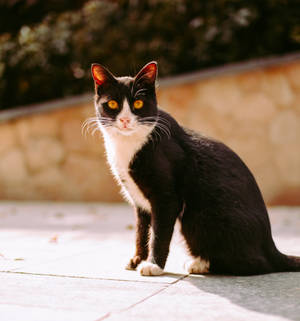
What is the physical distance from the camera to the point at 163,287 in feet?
9.04

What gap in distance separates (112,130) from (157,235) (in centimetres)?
70

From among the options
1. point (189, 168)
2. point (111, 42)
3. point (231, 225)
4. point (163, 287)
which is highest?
point (111, 42)

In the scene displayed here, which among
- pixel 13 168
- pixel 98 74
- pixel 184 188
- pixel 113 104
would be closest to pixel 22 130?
pixel 13 168

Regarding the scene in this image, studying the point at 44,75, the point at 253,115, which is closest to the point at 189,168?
the point at 253,115

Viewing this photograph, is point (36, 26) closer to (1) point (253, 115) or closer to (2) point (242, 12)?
(2) point (242, 12)

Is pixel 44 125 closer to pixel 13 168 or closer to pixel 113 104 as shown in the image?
pixel 13 168

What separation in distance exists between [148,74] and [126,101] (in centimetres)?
24

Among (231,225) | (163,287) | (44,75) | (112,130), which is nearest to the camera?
(163,287)

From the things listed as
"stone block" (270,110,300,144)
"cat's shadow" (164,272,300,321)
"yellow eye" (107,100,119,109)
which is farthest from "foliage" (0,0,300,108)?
"cat's shadow" (164,272,300,321)

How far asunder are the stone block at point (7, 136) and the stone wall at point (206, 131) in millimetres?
19

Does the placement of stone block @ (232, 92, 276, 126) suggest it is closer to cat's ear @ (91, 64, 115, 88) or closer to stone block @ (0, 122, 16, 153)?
stone block @ (0, 122, 16, 153)

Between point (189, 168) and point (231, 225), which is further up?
point (189, 168)

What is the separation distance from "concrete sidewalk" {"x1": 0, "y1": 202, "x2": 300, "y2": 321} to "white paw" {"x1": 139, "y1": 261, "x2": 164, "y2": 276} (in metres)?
0.04

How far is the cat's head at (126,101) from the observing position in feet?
10.6
